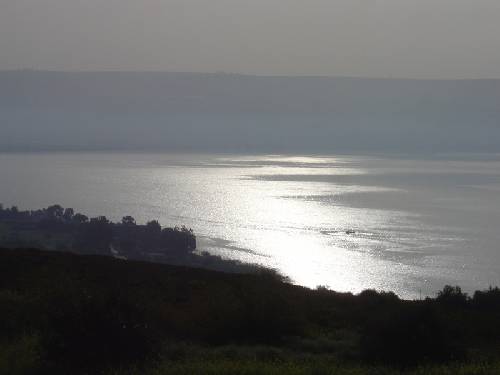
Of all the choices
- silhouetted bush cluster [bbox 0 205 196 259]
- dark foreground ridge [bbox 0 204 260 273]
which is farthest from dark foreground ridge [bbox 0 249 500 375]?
silhouetted bush cluster [bbox 0 205 196 259]

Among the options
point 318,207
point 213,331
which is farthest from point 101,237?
point 318,207

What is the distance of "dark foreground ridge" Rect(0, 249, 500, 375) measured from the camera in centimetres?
914

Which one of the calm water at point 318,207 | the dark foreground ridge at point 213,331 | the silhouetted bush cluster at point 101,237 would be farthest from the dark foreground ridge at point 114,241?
the dark foreground ridge at point 213,331

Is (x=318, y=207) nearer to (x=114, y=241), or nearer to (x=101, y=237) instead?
(x=114, y=241)

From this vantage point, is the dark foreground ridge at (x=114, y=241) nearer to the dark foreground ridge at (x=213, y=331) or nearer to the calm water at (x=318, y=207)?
the calm water at (x=318, y=207)

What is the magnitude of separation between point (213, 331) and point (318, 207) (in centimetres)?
7787

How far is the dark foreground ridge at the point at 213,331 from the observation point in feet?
30.0

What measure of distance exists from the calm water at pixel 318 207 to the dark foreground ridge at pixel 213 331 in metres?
26.5

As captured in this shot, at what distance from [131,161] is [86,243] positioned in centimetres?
12034

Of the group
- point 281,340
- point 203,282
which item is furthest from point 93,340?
point 203,282

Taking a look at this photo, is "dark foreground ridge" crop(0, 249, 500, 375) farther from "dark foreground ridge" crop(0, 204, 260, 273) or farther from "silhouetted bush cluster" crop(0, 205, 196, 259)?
"silhouetted bush cluster" crop(0, 205, 196, 259)

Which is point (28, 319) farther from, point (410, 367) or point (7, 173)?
point (7, 173)

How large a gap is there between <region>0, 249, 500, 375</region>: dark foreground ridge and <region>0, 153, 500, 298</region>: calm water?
1042 inches

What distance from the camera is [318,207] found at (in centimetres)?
A: 8962
